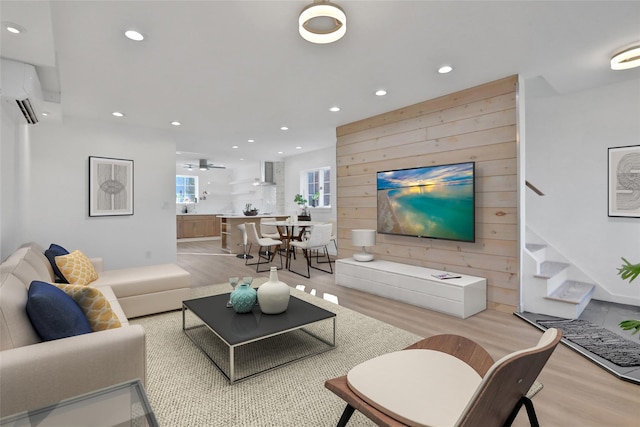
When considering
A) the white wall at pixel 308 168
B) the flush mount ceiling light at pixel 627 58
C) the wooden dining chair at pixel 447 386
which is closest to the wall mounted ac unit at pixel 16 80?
the wooden dining chair at pixel 447 386

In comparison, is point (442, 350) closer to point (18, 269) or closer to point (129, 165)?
point (18, 269)

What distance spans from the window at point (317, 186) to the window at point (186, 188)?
5128 millimetres

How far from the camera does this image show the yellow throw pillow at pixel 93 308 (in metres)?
1.77

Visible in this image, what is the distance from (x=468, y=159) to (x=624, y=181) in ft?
5.93

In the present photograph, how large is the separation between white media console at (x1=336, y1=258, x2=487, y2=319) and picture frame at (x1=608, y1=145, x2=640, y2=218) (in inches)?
73.8

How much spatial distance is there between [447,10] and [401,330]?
263 centimetres

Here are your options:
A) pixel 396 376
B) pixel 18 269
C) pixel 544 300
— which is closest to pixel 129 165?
pixel 18 269

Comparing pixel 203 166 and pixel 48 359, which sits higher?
pixel 203 166

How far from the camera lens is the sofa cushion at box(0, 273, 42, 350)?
138cm

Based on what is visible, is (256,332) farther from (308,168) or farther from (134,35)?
(308,168)

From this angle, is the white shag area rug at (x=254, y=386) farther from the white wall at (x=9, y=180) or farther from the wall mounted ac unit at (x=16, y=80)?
the wall mounted ac unit at (x=16, y=80)

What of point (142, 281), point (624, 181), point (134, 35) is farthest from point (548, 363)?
point (134, 35)

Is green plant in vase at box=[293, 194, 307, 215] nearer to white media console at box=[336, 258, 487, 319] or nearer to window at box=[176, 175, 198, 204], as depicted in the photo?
white media console at box=[336, 258, 487, 319]

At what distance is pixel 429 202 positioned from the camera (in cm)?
397
